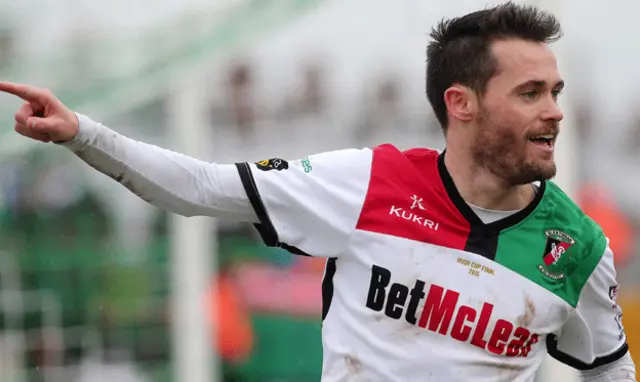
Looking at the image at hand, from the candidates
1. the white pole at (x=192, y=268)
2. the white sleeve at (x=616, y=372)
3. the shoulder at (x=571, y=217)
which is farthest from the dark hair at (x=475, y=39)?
the white pole at (x=192, y=268)

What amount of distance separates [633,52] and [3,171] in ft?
15.3

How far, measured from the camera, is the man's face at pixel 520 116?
10.5 ft

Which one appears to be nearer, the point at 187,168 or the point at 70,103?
the point at 187,168

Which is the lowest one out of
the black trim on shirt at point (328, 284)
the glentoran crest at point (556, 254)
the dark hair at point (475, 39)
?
the black trim on shirt at point (328, 284)

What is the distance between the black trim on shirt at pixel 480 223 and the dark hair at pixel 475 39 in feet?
0.82

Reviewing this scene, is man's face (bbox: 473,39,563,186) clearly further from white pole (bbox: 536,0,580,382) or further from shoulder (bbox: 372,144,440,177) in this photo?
white pole (bbox: 536,0,580,382)

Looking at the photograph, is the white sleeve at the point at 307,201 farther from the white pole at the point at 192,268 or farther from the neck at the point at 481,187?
the white pole at the point at 192,268

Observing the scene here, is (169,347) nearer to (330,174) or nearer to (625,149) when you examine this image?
(625,149)

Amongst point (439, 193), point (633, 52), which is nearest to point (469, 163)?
point (439, 193)

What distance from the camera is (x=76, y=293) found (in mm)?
8680

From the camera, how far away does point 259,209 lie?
125 inches

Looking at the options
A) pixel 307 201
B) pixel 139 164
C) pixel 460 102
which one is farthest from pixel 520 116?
pixel 139 164

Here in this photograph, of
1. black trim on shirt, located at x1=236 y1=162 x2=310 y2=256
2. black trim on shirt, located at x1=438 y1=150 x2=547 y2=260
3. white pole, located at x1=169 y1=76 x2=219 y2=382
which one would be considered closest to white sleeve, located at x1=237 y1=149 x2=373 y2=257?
black trim on shirt, located at x1=236 y1=162 x2=310 y2=256

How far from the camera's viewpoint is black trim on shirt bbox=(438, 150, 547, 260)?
3.24 metres
